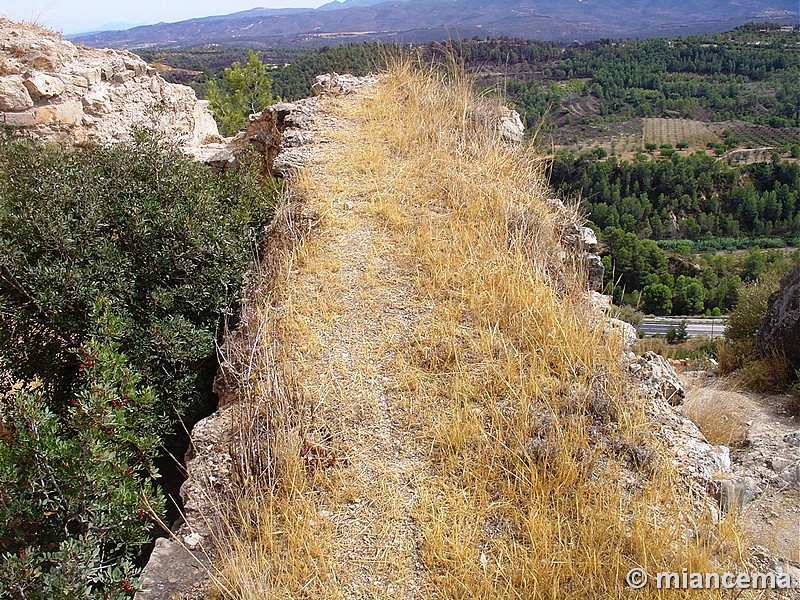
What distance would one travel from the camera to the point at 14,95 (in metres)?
8.14

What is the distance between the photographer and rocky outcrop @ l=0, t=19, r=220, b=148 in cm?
827

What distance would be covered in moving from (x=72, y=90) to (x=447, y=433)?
9166 millimetres

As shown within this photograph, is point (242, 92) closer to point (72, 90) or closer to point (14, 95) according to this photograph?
point (72, 90)

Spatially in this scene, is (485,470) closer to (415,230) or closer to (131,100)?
(415,230)

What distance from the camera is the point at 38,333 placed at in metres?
3.64

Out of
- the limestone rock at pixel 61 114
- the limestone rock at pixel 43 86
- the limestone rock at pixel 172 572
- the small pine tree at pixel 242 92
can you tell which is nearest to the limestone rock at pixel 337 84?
the limestone rock at pixel 61 114

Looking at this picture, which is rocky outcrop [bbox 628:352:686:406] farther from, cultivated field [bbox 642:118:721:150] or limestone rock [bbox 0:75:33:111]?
cultivated field [bbox 642:118:721:150]

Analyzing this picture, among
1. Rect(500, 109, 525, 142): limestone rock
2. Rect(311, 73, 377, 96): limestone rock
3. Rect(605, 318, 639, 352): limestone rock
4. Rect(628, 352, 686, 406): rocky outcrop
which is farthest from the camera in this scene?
Rect(311, 73, 377, 96): limestone rock

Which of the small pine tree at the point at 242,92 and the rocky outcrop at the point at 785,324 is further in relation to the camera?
the small pine tree at the point at 242,92

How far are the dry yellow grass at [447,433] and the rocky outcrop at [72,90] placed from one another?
460 centimetres

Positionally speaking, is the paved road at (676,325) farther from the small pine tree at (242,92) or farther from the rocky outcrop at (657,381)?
the rocky outcrop at (657,381)

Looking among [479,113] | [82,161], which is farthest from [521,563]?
[479,113]

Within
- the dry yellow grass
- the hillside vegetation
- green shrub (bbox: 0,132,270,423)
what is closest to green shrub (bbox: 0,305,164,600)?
the hillside vegetation

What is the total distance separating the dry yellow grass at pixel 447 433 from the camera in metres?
2.35
